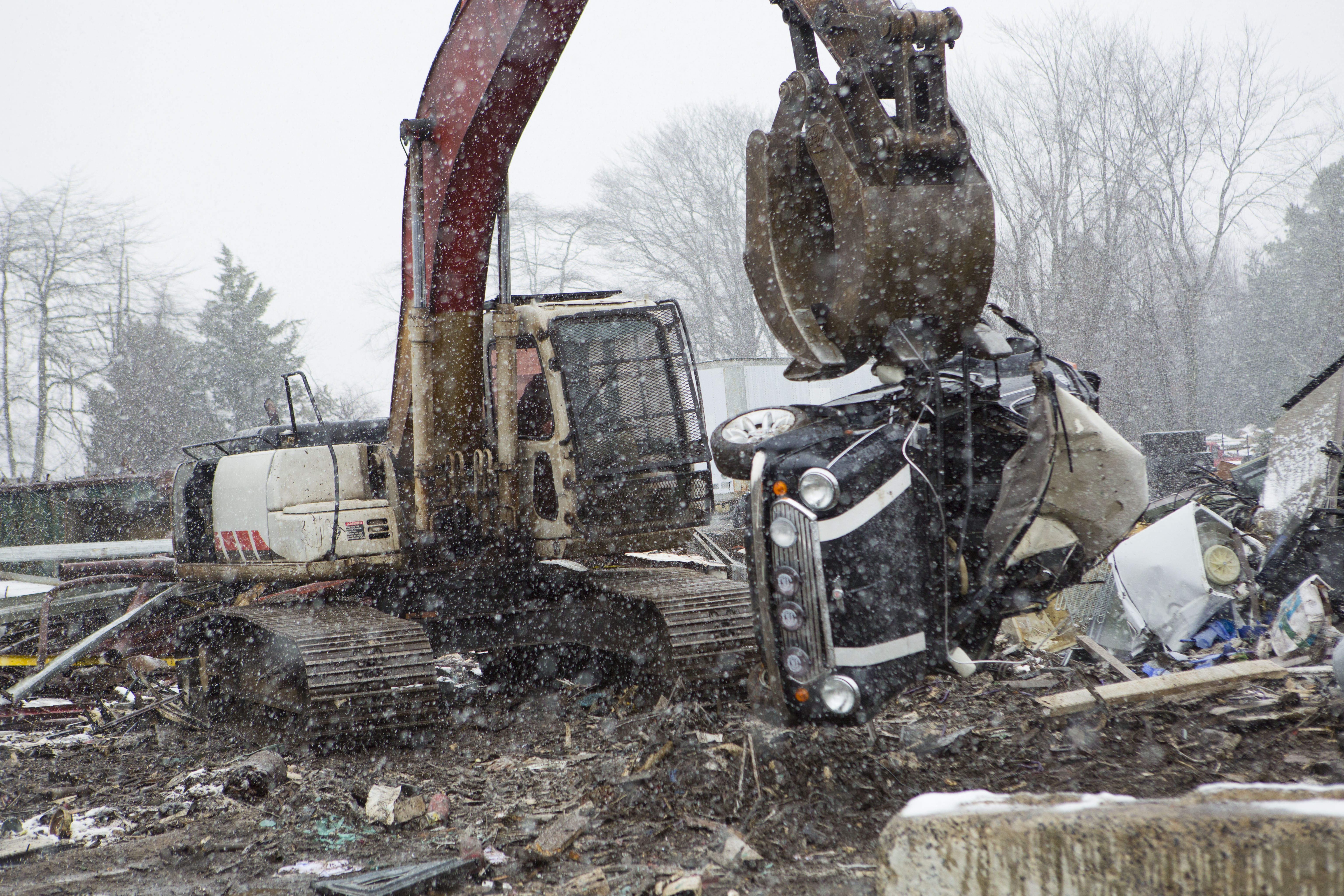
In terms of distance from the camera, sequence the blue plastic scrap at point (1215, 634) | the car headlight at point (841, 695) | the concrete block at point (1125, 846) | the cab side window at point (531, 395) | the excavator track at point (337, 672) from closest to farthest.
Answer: the concrete block at point (1125, 846)
the car headlight at point (841, 695)
the excavator track at point (337, 672)
the blue plastic scrap at point (1215, 634)
the cab side window at point (531, 395)

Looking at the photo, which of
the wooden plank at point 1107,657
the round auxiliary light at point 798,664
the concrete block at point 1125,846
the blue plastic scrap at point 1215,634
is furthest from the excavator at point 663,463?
the blue plastic scrap at point 1215,634

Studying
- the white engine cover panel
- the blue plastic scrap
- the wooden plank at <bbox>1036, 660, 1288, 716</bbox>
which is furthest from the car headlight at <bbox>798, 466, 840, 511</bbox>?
the blue plastic scrap

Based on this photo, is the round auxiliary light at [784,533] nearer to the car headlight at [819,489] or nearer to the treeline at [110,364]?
the car headlight at [819,489]

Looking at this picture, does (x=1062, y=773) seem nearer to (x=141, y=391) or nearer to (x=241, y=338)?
(x=141, y=391)

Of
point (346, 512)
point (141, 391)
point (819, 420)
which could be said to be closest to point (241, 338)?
point (141, 391)

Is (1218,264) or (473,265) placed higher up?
(1218,264)

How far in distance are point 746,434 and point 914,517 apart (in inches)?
28.8

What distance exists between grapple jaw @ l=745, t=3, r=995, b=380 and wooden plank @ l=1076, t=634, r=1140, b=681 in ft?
7.64

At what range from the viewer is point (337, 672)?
5383mm

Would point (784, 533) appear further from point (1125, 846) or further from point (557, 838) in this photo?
point (1125, 846)

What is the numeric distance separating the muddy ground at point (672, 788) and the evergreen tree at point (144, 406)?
27.0 meters

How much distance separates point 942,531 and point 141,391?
32.1 metres

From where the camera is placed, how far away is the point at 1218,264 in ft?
81.4

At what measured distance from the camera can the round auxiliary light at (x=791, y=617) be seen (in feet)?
11.8
